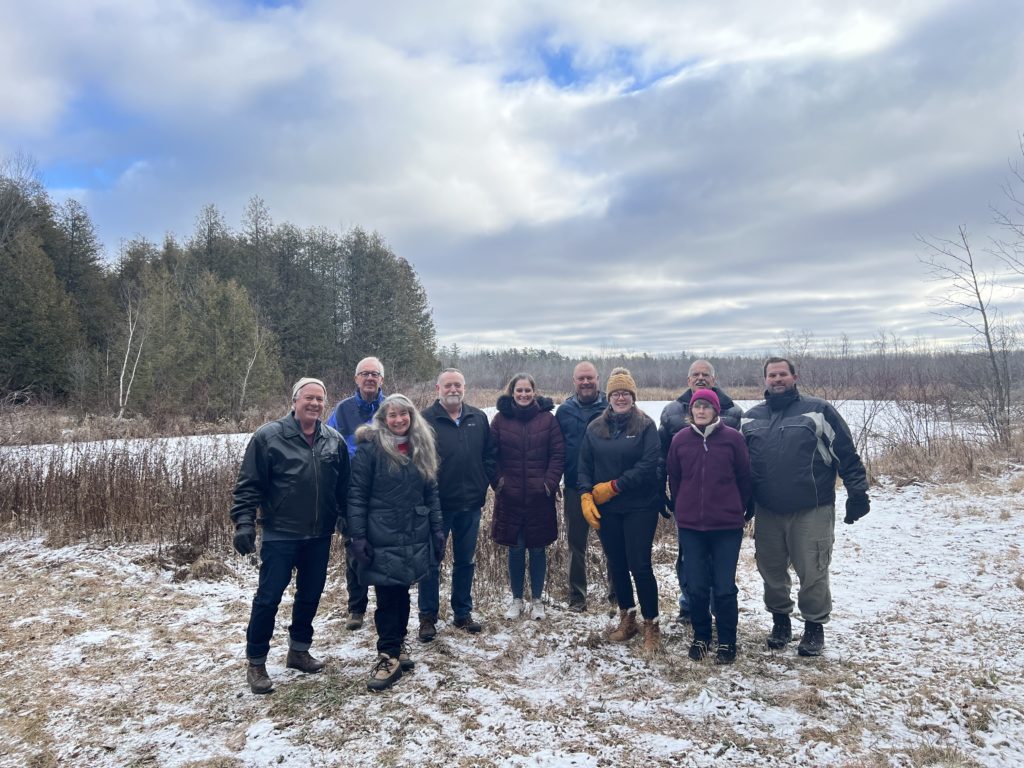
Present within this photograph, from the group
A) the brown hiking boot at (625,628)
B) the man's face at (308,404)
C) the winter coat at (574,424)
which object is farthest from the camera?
the winter coat at (574,424)

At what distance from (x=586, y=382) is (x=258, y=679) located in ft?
10.0

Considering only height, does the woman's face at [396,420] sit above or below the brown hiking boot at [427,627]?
above

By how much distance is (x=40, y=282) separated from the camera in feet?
67.5

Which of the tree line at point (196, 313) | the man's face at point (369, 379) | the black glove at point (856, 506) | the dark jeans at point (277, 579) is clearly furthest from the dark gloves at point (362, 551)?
the tree line at point (196, 313)

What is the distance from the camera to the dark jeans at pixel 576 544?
4.59m

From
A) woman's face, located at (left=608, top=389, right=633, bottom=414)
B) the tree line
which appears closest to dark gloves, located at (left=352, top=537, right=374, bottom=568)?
woman's face, located at (left=608, top=389, right=633, bottom=414)

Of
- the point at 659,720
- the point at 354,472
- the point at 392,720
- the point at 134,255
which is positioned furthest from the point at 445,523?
the point at 134,255

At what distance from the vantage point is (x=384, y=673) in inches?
137

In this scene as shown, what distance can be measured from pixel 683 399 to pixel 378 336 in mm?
24036

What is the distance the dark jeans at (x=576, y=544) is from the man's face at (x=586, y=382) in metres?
0.78

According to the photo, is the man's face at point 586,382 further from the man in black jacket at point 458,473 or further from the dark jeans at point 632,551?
the dark jeans at point 632,551

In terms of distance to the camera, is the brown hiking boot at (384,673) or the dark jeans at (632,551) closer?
the brown hiking boot at (384,673)

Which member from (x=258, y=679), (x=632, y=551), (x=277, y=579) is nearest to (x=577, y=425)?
(x=632, y=551)

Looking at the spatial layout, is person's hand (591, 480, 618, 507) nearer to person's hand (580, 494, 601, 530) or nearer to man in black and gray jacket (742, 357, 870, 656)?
person's hand (580, 494, 601, 530)
